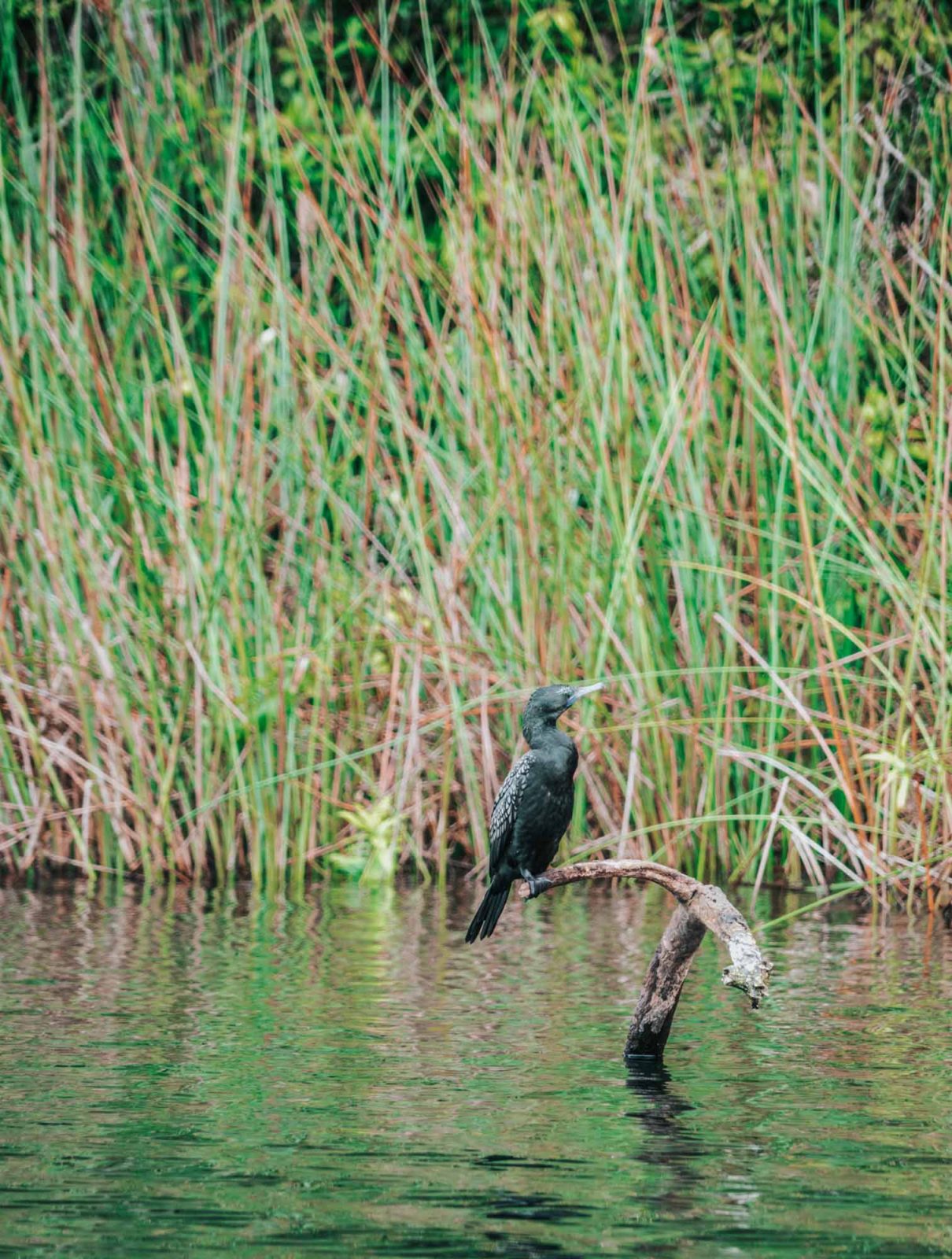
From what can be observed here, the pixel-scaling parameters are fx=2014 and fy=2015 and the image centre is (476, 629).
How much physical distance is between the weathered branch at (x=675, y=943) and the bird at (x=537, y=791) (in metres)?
0.09

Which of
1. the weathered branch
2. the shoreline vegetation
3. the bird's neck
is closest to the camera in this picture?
the weathered branch

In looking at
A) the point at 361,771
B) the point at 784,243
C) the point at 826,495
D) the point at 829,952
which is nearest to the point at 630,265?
the point at 784,243

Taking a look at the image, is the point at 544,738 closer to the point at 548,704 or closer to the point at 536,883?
the point at 548,704

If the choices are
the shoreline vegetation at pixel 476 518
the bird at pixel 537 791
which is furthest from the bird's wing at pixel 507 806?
the shoreline vegetation at pixel 476 518

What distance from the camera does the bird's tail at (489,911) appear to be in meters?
4.01

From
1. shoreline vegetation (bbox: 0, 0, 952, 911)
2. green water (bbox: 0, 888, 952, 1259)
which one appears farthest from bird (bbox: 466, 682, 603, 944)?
shoreline vegetation (bbox: 0, 0, 952, 911)

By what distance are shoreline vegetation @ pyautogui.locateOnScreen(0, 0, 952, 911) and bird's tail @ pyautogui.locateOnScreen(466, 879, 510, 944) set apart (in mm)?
1730

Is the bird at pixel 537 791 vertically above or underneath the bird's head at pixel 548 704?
underneath

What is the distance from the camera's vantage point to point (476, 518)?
22.1ft

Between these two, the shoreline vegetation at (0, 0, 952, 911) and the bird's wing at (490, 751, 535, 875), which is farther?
the shoreline vegetation at (0, 0, 952, 911)

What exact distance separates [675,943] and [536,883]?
0.29m

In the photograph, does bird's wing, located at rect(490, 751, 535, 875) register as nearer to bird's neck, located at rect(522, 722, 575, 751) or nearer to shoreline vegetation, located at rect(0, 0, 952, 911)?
bird's neck, located at rect(522, 722, 575, 751)

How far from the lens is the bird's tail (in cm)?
401

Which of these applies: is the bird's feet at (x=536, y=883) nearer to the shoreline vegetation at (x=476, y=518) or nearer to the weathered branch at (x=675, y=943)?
the weathered branch at (x=675, y=943)
